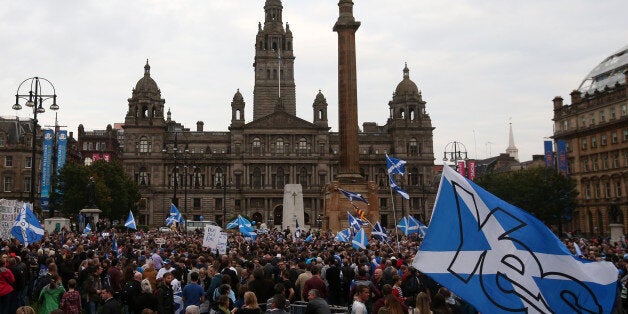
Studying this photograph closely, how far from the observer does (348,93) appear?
139ft

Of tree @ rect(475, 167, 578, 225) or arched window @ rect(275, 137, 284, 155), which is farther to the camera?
arched window @ rect(275, 137, 284, 155)

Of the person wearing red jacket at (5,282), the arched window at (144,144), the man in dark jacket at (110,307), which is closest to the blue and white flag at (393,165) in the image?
the person wearing red jacket at (5,282)

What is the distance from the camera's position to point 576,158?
7381 centimetres

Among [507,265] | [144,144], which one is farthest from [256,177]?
[507,265]

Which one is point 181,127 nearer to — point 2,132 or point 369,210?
point 2,132

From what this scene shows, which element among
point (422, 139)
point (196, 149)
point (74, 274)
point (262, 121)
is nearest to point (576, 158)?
point (422, 139)

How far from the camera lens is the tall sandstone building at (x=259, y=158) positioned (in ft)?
337

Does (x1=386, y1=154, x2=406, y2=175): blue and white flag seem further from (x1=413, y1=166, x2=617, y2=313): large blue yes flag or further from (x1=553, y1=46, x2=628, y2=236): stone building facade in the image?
(x1=553, y1=46, x2=628, y2=236): stone building facade

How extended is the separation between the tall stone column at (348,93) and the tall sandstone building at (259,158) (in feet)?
190

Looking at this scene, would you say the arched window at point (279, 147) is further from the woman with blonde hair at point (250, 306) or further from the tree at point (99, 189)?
the woman with blonde hair at point (250, 306)

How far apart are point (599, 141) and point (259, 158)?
54.2m

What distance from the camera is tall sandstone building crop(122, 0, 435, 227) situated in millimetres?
102812

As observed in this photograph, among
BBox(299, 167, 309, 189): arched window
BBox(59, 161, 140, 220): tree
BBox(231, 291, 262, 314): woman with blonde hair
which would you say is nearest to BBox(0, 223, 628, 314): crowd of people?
BBox(231, 291, 262, 314): woman with blonde hair

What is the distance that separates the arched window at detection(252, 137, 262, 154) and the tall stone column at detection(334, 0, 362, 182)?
63.7 m
